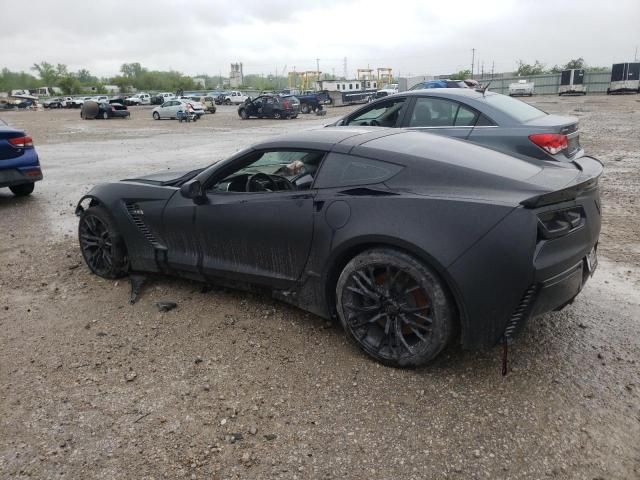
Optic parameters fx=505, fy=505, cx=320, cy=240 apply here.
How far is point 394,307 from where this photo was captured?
3.04m

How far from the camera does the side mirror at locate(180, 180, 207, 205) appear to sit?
12.6 ft

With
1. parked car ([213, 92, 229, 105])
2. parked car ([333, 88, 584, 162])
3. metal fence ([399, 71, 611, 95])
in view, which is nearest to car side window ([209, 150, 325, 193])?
parked car ([333, 88, 584, 162])

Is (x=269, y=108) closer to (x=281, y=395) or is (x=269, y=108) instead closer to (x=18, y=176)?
(x=18, y=176)

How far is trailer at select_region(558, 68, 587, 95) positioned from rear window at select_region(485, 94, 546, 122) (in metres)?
44.9

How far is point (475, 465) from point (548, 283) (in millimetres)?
1028

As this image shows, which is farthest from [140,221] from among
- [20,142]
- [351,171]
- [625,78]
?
[625,78]

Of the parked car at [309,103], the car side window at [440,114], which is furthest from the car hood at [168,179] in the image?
the parked car at [309,103]

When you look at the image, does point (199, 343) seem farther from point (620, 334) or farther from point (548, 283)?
point (620, 334)

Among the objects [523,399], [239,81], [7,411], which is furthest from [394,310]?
[239,81]

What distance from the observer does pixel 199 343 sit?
3576mm

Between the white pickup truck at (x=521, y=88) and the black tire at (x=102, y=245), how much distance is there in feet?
156

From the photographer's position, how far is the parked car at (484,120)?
574 cm

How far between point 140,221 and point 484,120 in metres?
4.18

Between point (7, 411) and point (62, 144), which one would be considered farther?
point (62, 144)
